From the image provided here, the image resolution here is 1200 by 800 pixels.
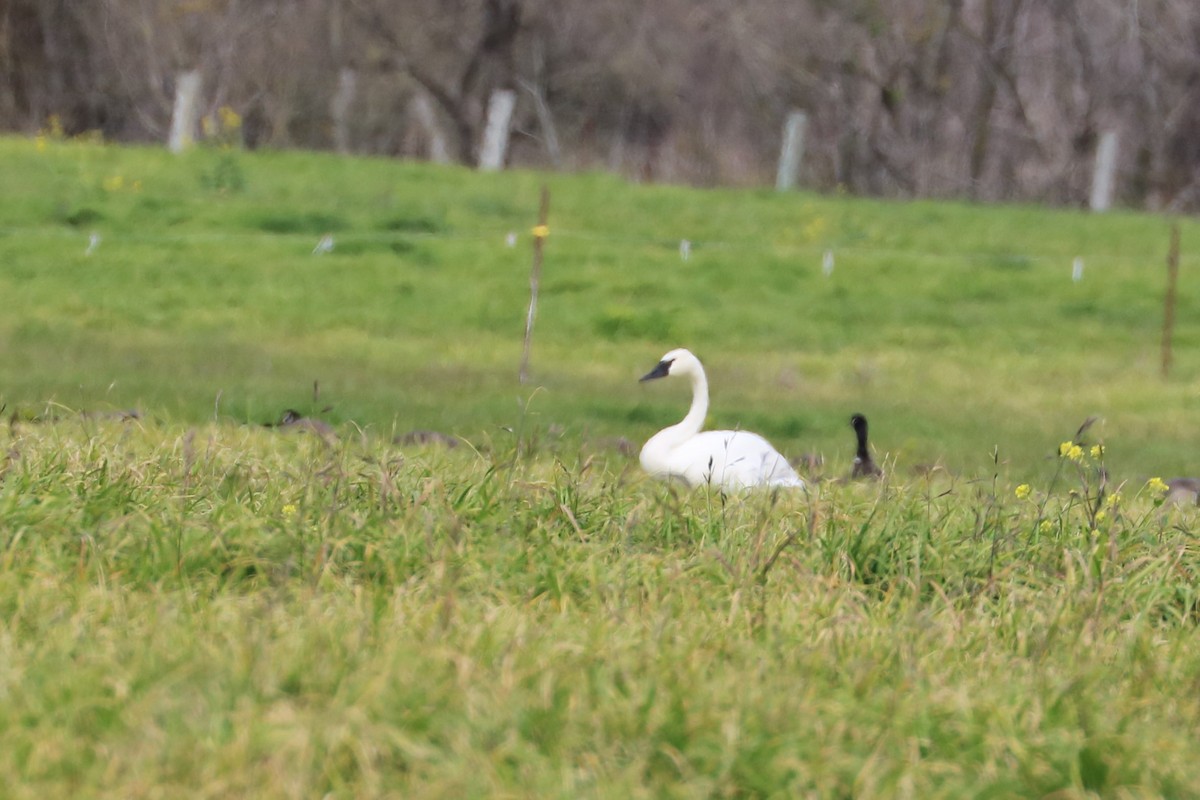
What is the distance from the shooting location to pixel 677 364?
10.7 meters

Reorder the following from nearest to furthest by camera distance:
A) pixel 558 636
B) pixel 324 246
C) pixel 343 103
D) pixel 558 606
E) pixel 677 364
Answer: pixel 558 636
pixel 558 606
pixel 677 364
pixel 324 246
pixel 343 103

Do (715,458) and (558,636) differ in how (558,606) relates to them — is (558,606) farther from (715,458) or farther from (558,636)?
(715,458)

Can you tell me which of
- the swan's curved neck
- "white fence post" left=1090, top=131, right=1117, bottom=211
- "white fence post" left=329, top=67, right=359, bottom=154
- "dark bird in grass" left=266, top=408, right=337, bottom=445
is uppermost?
"white fence post" left=329, top=67, right=359, bottom=154

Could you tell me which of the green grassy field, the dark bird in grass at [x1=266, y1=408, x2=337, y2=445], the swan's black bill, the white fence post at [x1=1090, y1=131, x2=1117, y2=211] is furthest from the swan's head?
the white fence post at [x1=1090, y1=131, x2=1117, y2=211]

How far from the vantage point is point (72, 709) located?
4426 millimetres

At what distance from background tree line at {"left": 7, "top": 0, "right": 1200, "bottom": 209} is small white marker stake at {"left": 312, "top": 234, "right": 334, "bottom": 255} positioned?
15.1 m

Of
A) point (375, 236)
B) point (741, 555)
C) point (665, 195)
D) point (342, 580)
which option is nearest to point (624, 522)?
point (741, 555)

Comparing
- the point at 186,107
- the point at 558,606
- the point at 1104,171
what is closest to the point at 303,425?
the point at 558,606

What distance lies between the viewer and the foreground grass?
4.31 meters

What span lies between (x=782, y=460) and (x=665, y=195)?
1503cm

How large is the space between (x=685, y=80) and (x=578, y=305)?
28.6m

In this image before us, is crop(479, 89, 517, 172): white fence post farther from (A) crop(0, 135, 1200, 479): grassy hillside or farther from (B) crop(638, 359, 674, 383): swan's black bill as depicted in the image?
(B) crop(638, 359, 674, 383): swan's black bill

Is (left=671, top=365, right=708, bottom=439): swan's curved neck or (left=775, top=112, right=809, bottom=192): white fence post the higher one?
(left=775, top=112, right=809, bottom=192): white fence post

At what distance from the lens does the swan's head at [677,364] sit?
10406 mm
